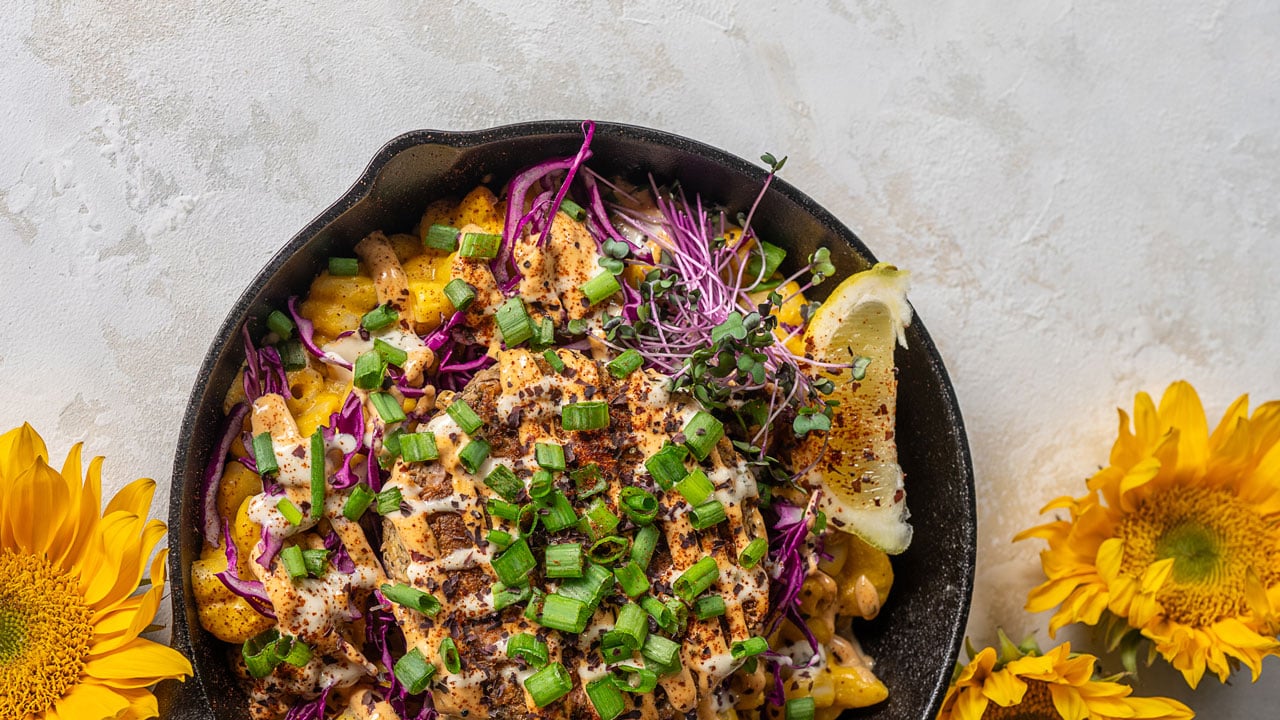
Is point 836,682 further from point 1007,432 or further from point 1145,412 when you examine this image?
point 1145,412

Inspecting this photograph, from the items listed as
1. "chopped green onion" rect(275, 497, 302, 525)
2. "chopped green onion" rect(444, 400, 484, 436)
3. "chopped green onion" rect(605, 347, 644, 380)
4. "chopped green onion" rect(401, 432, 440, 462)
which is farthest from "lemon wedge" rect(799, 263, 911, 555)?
"chopped green onion" rect(275, 497, 302, 525)

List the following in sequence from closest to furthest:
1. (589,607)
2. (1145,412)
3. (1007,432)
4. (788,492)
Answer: (589,607), (788,492), (1145,412), (1007,432)

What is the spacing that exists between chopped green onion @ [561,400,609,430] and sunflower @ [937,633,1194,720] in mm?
1401

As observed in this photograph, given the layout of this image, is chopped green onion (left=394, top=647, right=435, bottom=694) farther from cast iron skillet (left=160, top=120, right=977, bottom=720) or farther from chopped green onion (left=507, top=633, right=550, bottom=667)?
cast iron skillet (left=160, top=120, right=977, bottom=720)

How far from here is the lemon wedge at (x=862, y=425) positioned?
2.95 m

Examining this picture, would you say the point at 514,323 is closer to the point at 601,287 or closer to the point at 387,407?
the point at 601,287

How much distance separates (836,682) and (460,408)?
1437 millimetres

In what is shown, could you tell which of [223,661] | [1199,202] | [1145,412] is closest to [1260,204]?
[1199,202]

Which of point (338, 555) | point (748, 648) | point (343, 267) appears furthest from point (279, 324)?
point (748, 648)

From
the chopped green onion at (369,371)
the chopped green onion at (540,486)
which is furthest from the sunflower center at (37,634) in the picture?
the chopped green onion at (540,486)

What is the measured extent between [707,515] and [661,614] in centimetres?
29

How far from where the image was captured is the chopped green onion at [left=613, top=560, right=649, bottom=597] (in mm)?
2725

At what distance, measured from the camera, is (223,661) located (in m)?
2.92

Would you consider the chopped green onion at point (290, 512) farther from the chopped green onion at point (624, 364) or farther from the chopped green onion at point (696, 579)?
the chopped green onion at point (696, 579)
